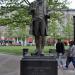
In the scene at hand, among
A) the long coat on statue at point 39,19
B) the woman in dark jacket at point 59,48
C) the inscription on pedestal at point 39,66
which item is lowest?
the inscription on pedestal at point 39,66

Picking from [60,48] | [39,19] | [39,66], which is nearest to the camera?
[39,66]

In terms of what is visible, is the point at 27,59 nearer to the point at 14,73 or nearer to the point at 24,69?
the point at 24,69

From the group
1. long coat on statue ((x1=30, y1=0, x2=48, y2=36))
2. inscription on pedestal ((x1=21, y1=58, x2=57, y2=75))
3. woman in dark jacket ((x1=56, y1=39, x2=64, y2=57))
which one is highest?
long coat on statue ((x1=30, y1=0, x2=48, y2=36))

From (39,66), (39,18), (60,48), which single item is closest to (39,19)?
(39,18)

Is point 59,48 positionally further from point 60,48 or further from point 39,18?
point 39,18

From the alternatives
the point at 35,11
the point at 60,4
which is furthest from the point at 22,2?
the point at 35,11

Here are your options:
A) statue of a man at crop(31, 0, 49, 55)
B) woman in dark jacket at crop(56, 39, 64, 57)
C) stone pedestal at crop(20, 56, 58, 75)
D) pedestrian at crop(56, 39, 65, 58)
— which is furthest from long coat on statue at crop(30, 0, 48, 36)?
woman in dark jacket at crop(56, 39, 64, 57)

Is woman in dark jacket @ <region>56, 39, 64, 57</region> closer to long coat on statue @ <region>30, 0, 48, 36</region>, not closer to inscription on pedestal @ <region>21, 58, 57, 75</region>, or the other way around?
long coat on statue @ <region>30, 0, 48, 36</region>

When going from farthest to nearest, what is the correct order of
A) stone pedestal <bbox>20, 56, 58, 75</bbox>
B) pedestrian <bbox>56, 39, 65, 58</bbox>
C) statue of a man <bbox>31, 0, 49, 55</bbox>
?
pedestrian <bbox>56, 39, 65, 58</bbox>
statue of a man <bbox>31, 0, 49, 55</bbox>
stone pedestal <bbox>20, 56, 58, 75</bbox>

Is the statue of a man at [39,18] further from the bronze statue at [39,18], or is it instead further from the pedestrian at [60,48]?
the pedestrian at [60,48]

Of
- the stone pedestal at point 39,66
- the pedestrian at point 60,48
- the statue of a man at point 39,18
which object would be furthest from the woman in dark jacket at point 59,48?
the stone pedestal at point 39,66

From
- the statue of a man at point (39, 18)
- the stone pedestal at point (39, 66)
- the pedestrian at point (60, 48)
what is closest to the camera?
the stone pedestal at point (39, 66)

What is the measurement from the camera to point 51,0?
39969 millimetres

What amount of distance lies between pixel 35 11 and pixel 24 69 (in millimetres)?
2938
